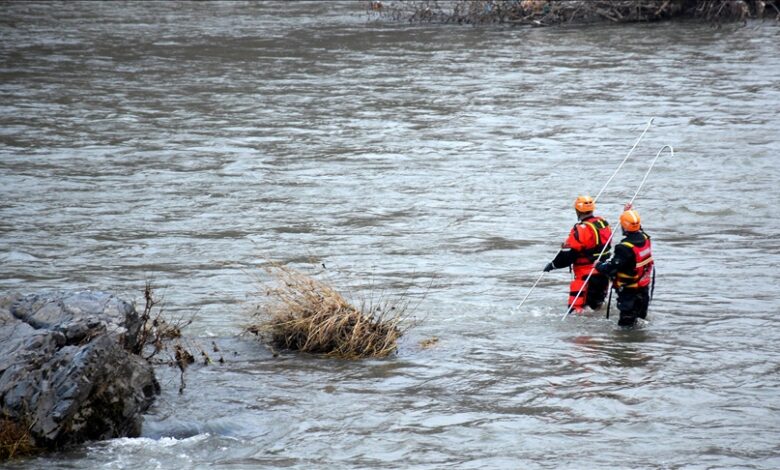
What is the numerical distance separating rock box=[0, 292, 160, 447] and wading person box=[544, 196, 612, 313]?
4404 mm

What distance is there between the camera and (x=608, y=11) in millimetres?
34938

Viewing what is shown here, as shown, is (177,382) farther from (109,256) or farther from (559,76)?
(559,76)

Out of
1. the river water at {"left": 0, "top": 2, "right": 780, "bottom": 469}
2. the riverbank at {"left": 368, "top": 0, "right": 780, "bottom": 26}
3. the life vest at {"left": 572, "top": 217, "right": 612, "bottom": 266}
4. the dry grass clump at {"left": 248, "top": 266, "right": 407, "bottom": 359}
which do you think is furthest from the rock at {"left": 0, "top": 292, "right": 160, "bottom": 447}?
the riverbank at {"left": 368, "top": 0, "right": 780, "bottom": 26}

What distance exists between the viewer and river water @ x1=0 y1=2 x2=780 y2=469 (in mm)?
9422

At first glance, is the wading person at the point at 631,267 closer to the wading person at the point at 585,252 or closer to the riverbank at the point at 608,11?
the wading person at the point at 585,252

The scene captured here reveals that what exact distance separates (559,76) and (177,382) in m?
19.1

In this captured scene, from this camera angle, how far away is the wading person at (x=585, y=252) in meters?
11.9

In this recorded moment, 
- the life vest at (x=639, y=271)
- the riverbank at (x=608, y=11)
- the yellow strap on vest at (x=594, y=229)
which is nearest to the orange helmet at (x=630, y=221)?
the life vest at (x=639, y=271)

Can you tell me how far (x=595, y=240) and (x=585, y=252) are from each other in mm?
180

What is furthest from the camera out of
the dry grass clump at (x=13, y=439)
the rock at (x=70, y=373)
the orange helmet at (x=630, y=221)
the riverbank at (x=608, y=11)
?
the riverbank at (x=608, y=11)

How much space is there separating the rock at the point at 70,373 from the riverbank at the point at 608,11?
26.8m

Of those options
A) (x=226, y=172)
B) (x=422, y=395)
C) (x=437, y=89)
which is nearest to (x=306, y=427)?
(x=422, y=395)

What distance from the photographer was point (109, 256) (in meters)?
14.9

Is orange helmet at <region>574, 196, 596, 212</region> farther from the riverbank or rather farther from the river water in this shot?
the riverbank
